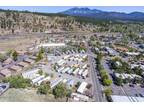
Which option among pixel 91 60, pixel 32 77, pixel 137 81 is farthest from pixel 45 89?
pixel 91 60

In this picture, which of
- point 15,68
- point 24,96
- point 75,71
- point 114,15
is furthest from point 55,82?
point 114,15

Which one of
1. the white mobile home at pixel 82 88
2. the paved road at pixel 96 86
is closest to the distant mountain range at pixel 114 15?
the paved road at pixel 96 86

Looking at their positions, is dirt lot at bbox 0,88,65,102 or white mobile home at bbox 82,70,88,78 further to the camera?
white mobile home at bbox 82,70,88,78

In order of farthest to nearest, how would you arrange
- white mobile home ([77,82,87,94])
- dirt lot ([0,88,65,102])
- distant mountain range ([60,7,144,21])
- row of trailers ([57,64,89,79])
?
distant mountain range ([60,7,144,21])
row of trailers ([57,64,89,79])
white mobile home ([77,82,87,94])
dirt lot ([0,88,65,102])

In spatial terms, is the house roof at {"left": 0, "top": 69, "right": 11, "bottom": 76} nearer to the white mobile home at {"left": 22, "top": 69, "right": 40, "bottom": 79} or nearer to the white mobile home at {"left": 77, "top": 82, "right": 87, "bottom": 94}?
the white mobile home at {"left": 22, "top": 69, "right": 40, "bottom": 79}

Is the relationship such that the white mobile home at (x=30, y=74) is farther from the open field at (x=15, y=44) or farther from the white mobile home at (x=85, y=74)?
the open field at (x=15, y=44)

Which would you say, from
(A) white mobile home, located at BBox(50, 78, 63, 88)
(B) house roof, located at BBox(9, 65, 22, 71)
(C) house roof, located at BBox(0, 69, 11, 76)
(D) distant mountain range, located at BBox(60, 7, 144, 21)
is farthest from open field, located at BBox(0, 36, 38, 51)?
(D) distant mountain range, located at BBox(60, 7, 144, 21)

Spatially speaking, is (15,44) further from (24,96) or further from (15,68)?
(24,96)

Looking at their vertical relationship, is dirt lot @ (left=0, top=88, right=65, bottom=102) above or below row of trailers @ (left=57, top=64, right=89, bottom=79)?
above

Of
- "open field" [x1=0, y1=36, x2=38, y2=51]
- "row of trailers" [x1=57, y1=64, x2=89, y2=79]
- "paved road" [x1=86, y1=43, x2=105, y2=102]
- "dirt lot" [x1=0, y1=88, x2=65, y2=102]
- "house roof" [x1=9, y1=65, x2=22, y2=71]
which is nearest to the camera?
"dirt lot" [x1=0, y1=88, x2=65, y2=102]
